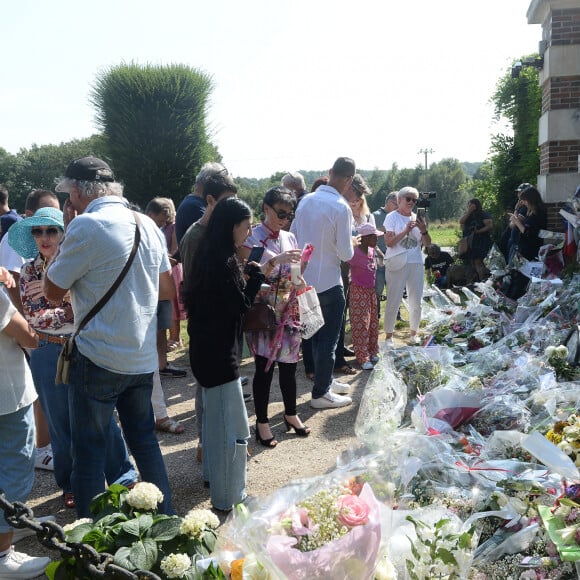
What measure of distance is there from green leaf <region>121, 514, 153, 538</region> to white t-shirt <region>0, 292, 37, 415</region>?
1.17 metres

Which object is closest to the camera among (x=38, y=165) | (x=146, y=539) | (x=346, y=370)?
(x=146, y=539)

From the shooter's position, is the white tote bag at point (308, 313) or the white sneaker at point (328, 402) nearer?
the white tote bag at point (308, 313)

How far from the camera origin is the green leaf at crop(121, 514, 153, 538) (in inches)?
77.6

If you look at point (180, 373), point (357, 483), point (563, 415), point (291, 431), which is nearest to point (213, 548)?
point (357, 483)

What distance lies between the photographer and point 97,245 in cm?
270

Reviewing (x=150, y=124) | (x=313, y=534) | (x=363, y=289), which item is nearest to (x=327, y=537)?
(x=313, y=534)

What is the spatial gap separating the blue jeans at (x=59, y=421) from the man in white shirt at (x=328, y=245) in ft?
6.70

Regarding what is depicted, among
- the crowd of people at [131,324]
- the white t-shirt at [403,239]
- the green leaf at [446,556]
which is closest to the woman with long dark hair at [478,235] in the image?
the white t-shirt at [403,239]

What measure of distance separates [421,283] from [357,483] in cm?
515

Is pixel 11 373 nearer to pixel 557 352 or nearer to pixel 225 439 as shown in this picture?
pixel 225 439

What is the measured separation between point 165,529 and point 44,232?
2.08m

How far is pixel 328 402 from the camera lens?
5.31m

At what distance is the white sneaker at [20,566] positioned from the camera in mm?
2928

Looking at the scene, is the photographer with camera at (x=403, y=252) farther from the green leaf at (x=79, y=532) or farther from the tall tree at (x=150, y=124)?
the tall tree at (x=150, y=124)
